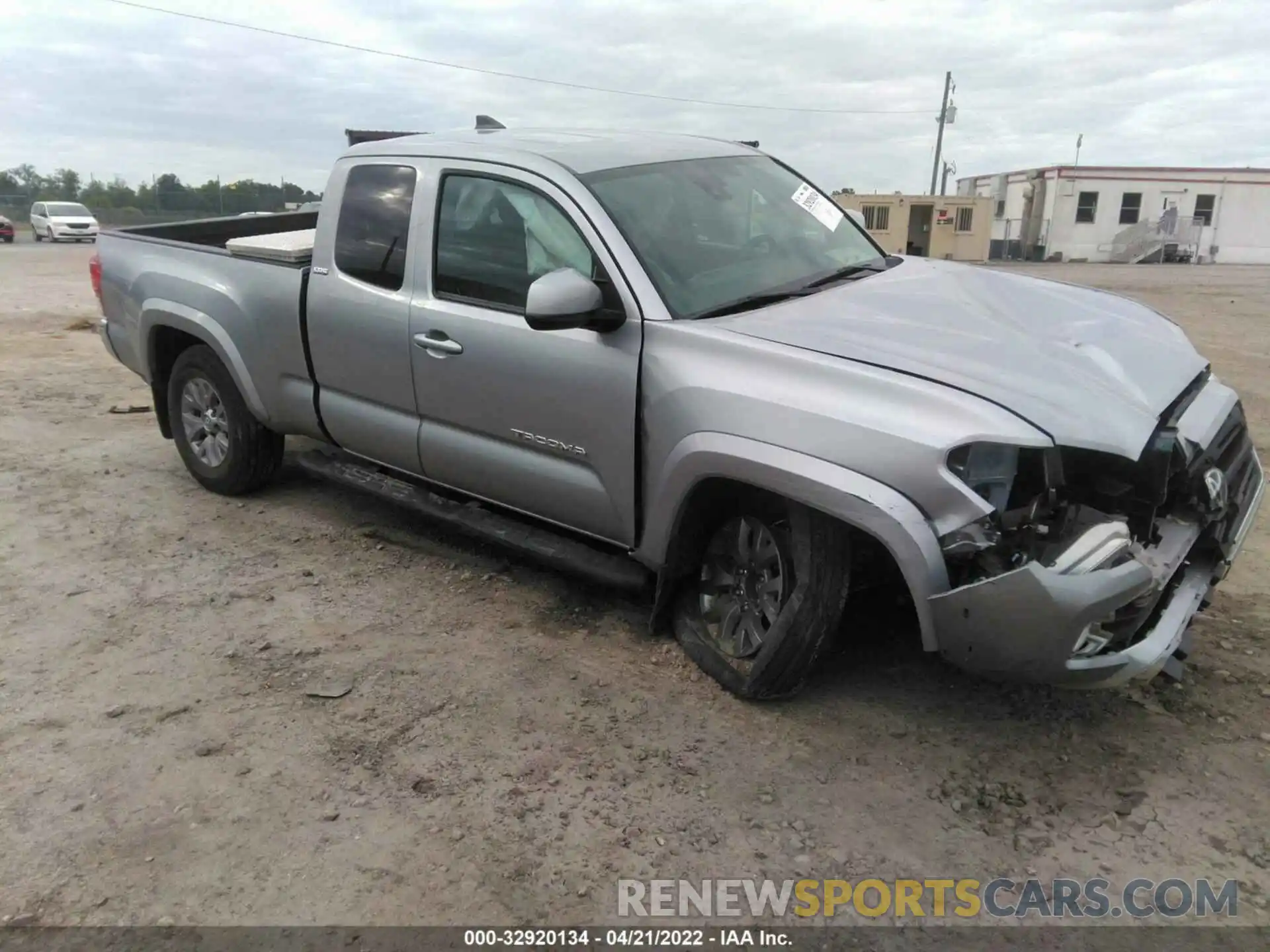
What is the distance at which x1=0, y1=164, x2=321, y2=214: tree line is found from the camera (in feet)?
139

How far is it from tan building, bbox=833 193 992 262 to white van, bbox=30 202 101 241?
87.7ft

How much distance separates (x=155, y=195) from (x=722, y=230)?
1877 inches

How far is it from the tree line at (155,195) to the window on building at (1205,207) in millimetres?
38912

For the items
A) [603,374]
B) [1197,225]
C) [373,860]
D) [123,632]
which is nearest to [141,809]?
[373,860]

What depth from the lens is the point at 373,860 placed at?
2.63 meters

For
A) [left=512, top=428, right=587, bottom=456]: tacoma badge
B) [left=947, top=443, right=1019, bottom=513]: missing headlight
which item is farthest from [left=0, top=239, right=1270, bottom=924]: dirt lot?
[left=947, top=443, right=1019, bottom=513]: missing headlight

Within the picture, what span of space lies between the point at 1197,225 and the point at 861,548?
46.8m

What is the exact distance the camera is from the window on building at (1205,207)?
42844 millimetres

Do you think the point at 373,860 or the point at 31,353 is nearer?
the point at 373,860

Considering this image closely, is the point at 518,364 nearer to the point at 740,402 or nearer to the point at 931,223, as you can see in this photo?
the point at 740,402

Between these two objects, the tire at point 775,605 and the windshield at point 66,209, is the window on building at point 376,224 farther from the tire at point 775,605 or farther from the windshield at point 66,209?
the windshield at point 66,209

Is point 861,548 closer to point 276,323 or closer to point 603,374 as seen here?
point 603,374

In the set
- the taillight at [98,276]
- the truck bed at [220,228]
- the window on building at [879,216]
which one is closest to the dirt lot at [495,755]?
the taillight at [98,276]

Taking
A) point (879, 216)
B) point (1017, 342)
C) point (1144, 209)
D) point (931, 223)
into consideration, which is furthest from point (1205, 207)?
point (1017, 342)
